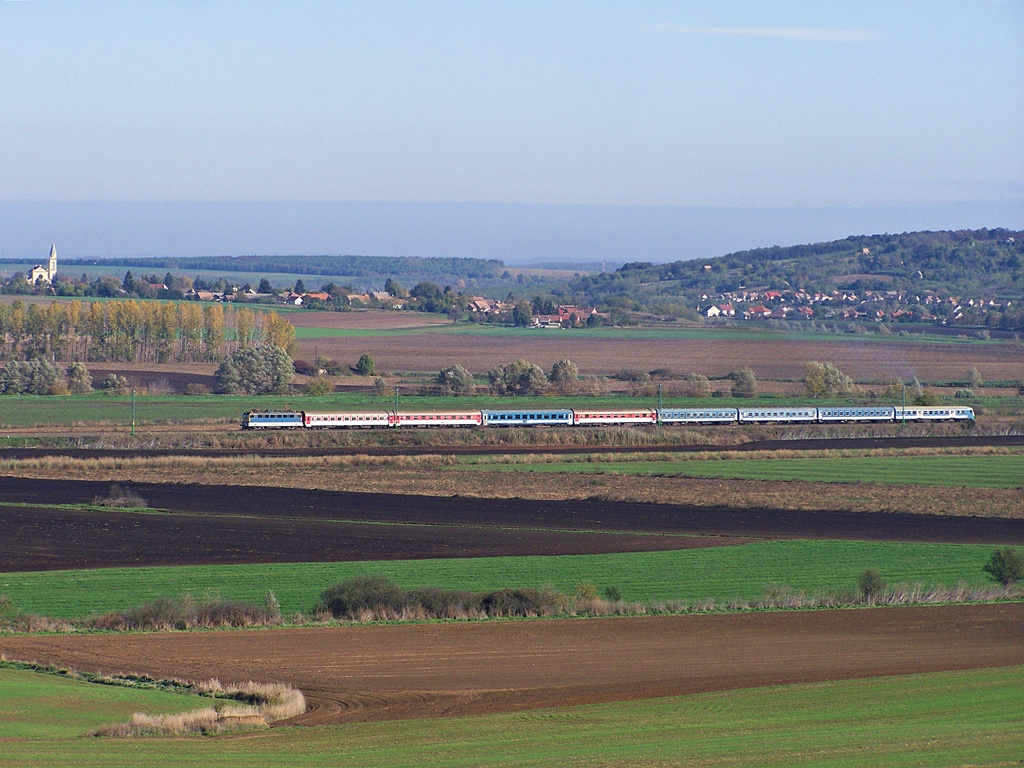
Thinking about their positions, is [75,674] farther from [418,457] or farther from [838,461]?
[838,461]

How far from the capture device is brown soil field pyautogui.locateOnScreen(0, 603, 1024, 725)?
18.2m

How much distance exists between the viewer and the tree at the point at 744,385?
80.6 m

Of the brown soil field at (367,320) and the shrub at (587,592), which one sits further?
the brown soil field at (367,320)

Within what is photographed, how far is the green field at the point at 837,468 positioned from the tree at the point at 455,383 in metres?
29.2

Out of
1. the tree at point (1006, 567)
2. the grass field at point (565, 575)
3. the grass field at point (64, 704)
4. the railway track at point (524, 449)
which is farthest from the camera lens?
the railway track at point (524, 449)

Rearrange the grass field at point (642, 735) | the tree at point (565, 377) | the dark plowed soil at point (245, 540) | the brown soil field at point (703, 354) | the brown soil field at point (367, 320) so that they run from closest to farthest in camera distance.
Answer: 1. the grass field at point (642, 735)
2. the dark plowed soil at point (245, 540)
3. the tree at point (565, 377)
4. the brown soil field at point (703, 354)
5. the brown soil field at point (367, 320)

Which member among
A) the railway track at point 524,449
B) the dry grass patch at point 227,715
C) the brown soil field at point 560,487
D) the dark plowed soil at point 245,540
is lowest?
the dark plowed soil at point 245,540

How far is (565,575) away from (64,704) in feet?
47.0

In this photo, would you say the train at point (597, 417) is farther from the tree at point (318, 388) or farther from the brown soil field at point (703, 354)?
the brown soil field at point (703, 354)

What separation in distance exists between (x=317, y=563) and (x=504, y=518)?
27.6 ft

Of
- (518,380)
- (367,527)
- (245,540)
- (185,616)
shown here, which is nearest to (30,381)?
(518,380)

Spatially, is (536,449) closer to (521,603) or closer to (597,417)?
(597,417)

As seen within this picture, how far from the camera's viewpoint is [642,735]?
15.5m

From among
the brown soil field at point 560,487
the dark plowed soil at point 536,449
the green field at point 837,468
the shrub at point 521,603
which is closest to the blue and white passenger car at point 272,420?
the dark plowed soil at point 536,449
